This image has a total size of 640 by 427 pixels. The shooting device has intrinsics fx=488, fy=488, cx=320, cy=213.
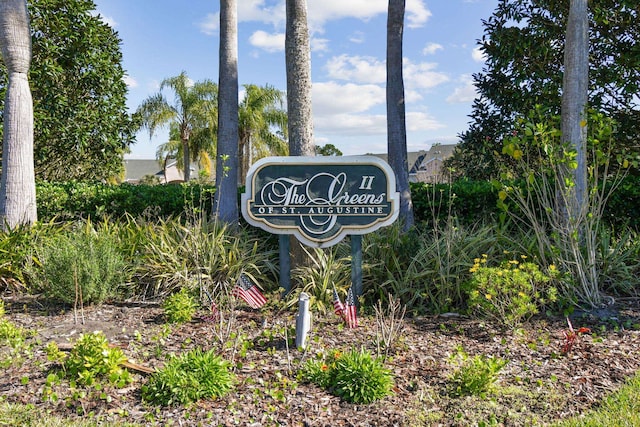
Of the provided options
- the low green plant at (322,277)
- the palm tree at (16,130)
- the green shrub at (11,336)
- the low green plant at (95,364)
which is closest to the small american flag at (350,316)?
the low green plant at (322,277)

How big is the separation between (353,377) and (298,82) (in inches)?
136

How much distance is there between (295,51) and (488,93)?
4910 mm

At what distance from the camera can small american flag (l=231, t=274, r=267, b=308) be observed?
16.0ft

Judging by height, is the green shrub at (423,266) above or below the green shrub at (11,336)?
above

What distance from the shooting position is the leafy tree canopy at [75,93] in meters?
9.45

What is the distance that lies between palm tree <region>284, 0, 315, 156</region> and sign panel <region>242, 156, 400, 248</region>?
43 cm

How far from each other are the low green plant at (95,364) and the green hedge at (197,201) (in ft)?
11.3

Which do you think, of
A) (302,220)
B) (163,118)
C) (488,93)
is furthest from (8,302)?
(163,118)

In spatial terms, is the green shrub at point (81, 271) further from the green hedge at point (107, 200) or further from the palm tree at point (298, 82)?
the green hedge at point (107, 200)

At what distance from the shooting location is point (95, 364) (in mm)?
3408

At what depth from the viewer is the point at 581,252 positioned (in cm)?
556

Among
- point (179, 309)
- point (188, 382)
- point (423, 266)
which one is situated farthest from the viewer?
point (423, 266)

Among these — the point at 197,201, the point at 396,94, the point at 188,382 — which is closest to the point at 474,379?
the point at 188,382

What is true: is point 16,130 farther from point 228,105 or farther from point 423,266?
point 423,266
